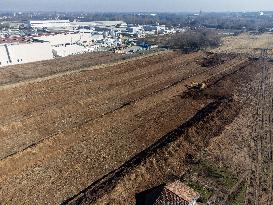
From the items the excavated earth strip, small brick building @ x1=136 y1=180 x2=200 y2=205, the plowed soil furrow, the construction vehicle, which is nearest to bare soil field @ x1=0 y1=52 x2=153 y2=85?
the excavated earth strip

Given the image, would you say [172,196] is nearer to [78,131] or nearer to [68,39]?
[78,131]

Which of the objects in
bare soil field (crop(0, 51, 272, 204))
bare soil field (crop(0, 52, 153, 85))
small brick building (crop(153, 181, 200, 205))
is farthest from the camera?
bare soil field (crop(0, 52, 153, 85))

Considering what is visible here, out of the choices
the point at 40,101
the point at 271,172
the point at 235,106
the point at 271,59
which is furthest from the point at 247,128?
the point at 271,59

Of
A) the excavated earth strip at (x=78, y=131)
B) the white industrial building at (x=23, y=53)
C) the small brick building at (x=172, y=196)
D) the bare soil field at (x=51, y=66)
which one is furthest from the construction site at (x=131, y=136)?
the white industrial building at (x=23, y=53)

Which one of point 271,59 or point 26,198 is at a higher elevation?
point 26,198

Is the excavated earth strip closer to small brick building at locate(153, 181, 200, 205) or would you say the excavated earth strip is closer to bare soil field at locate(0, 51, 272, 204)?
bare soil field at locate(0, 51, 272, 204)

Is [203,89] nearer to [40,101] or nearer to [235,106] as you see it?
[235,106]
